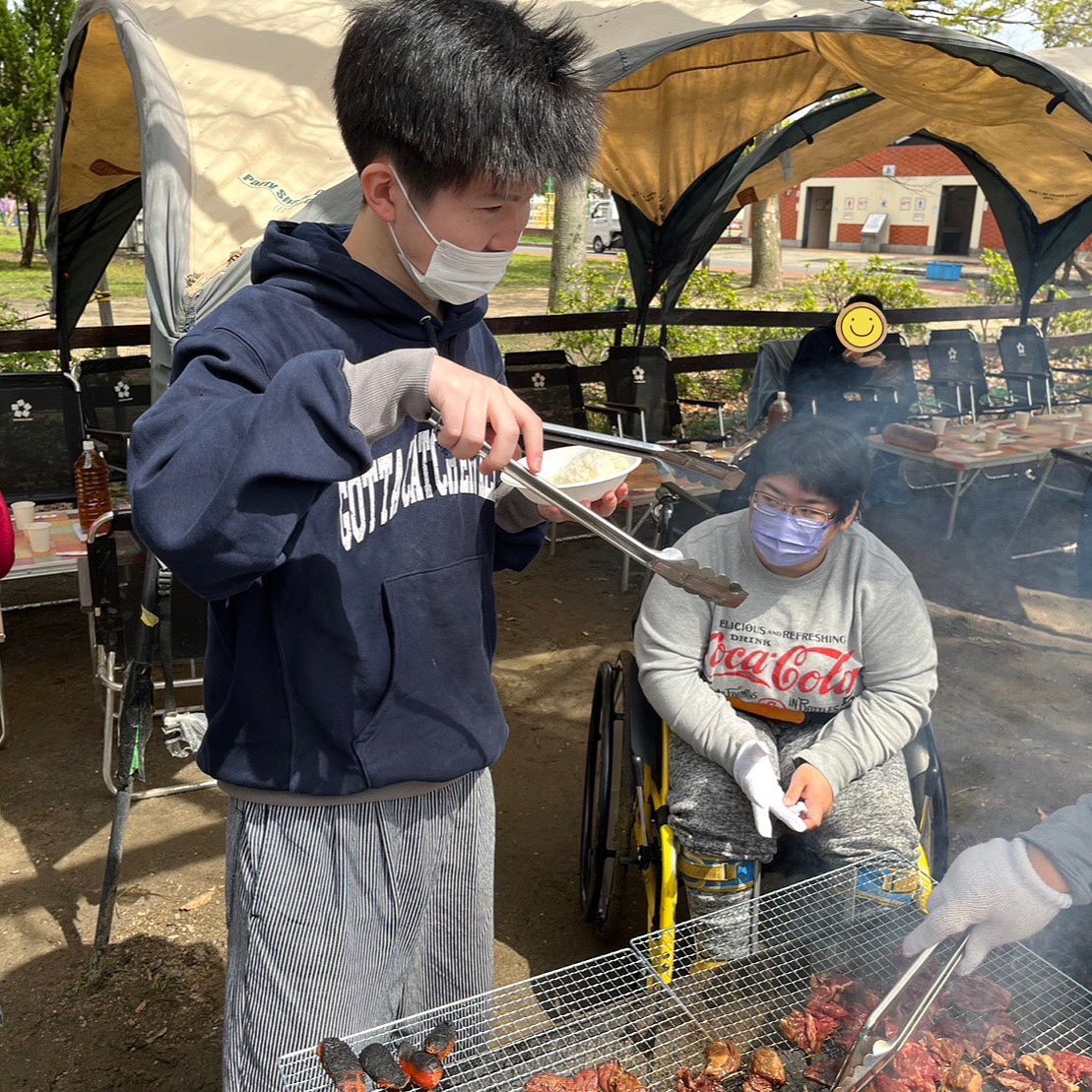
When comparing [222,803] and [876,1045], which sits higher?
[876,1045]

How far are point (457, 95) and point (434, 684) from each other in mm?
906

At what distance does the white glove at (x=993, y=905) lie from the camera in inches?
67.0

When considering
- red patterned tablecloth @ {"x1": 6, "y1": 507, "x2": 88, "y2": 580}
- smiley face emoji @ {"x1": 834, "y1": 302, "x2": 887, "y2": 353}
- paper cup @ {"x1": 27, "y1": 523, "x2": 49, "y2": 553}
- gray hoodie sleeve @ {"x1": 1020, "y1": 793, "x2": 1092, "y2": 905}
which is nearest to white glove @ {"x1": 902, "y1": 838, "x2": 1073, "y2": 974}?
gray hoodie sleeve @ {"x1": 1020, "y1": 793, "x2": 1092, "y2": 905}

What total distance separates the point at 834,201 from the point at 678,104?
35479 millimetres

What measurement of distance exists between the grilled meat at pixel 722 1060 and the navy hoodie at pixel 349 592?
0.62m

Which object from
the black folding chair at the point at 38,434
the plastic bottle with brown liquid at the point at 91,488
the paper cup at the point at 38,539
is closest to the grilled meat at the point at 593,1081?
the paper cup at the point at 38,539

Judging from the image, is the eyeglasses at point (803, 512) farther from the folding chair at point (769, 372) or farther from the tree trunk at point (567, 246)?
the tree trunk at point (567, 246)

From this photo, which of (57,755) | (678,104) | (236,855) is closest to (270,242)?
(236,855)

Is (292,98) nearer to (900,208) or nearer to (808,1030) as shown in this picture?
(808,1030)

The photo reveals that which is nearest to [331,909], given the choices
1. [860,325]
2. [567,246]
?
[860,325]

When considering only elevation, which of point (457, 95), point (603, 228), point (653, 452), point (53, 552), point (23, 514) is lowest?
point (53, 552)

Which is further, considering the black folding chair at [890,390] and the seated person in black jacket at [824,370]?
the black folding chair at [890,390]

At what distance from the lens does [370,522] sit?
1.54m

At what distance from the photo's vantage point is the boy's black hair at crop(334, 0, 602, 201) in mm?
1343
